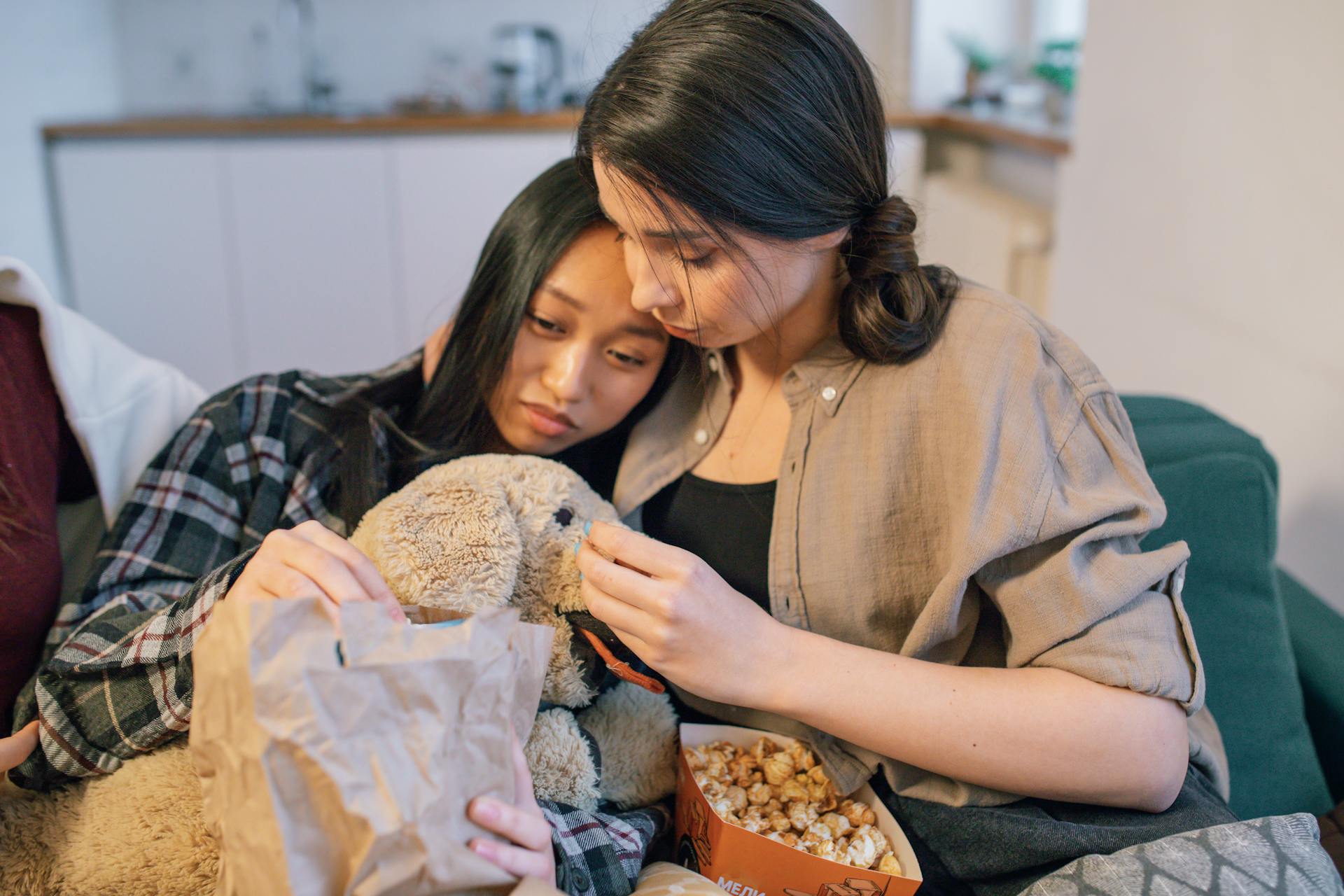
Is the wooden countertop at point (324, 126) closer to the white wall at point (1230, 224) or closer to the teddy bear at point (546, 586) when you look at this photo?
the white wall at point (1230, 224)

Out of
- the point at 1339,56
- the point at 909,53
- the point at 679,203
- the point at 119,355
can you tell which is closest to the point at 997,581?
the point at 679,203

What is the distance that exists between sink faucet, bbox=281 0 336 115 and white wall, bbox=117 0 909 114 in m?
0.02

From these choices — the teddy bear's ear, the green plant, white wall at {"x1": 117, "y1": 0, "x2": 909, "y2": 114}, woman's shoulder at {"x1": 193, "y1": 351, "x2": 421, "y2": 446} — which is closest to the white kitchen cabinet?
the green plant

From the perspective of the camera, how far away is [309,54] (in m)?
3.40

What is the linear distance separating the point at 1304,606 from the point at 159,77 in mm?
3693

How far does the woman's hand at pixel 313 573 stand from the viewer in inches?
28.2

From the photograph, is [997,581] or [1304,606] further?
[1304,606]

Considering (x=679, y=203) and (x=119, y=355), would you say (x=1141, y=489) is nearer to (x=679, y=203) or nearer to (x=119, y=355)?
(x=679, y=203)

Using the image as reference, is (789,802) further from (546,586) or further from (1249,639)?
(1249,639)

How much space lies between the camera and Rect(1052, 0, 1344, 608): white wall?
1455mm

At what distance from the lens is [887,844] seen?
87cm

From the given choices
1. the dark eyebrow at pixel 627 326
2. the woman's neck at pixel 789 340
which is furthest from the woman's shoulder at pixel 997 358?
the dark eyebrow at pixel 627 326

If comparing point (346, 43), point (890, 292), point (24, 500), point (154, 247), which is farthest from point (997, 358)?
point (346, 43)

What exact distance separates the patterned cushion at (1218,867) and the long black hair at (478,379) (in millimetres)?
612
